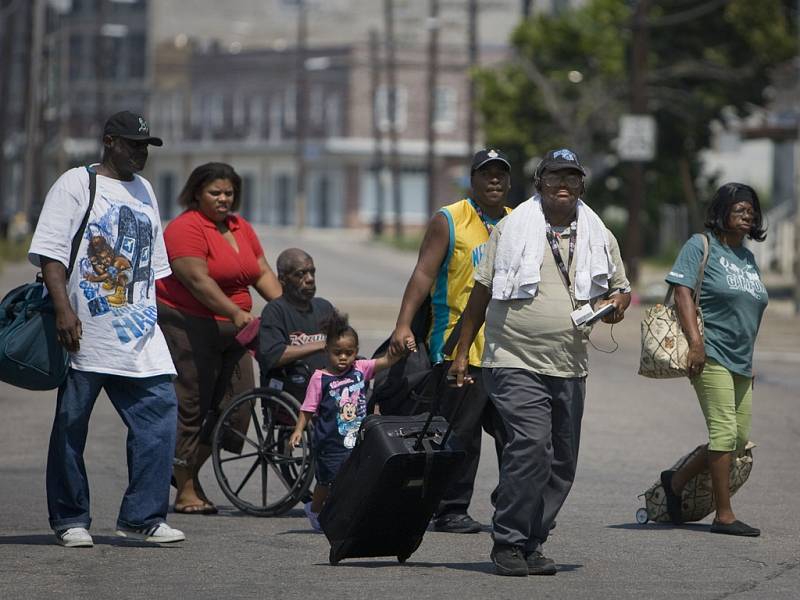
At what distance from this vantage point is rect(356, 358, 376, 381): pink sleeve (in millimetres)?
9016

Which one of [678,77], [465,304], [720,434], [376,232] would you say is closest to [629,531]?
[720,434]

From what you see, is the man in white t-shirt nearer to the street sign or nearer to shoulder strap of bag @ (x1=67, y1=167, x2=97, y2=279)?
shoulder strap of bag @ (x1=67, y1=167, x2=97, y2=279)

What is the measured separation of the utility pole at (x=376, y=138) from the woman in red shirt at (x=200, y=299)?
6084 cm

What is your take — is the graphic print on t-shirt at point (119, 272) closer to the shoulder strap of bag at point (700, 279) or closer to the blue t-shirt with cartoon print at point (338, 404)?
the blue t-shirt with cartoon print at point (338, 404)

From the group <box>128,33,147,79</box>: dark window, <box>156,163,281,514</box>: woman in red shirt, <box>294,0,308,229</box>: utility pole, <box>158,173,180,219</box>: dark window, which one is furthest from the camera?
<box>128,33,147,79</box>: dark window

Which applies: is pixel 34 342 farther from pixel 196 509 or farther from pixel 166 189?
pixel 166 189

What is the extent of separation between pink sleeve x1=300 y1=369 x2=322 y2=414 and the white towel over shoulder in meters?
1.68

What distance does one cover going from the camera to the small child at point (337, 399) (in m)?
9.00

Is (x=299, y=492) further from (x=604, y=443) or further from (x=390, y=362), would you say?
(x=604, y=443)

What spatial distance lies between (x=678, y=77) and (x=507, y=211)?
104 ft

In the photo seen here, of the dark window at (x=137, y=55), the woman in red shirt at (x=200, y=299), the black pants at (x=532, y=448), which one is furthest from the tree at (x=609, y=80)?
the dark window at (x=137, y=55)

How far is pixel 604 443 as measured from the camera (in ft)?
43.4

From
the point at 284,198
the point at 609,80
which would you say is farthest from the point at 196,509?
the point at 284,198

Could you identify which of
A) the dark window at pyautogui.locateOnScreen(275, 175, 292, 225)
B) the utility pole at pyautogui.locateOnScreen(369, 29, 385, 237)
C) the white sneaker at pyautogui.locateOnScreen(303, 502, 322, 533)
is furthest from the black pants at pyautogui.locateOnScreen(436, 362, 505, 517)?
the dark window at pyautogui.locateOnScreen(275, 175, 292, 225)
